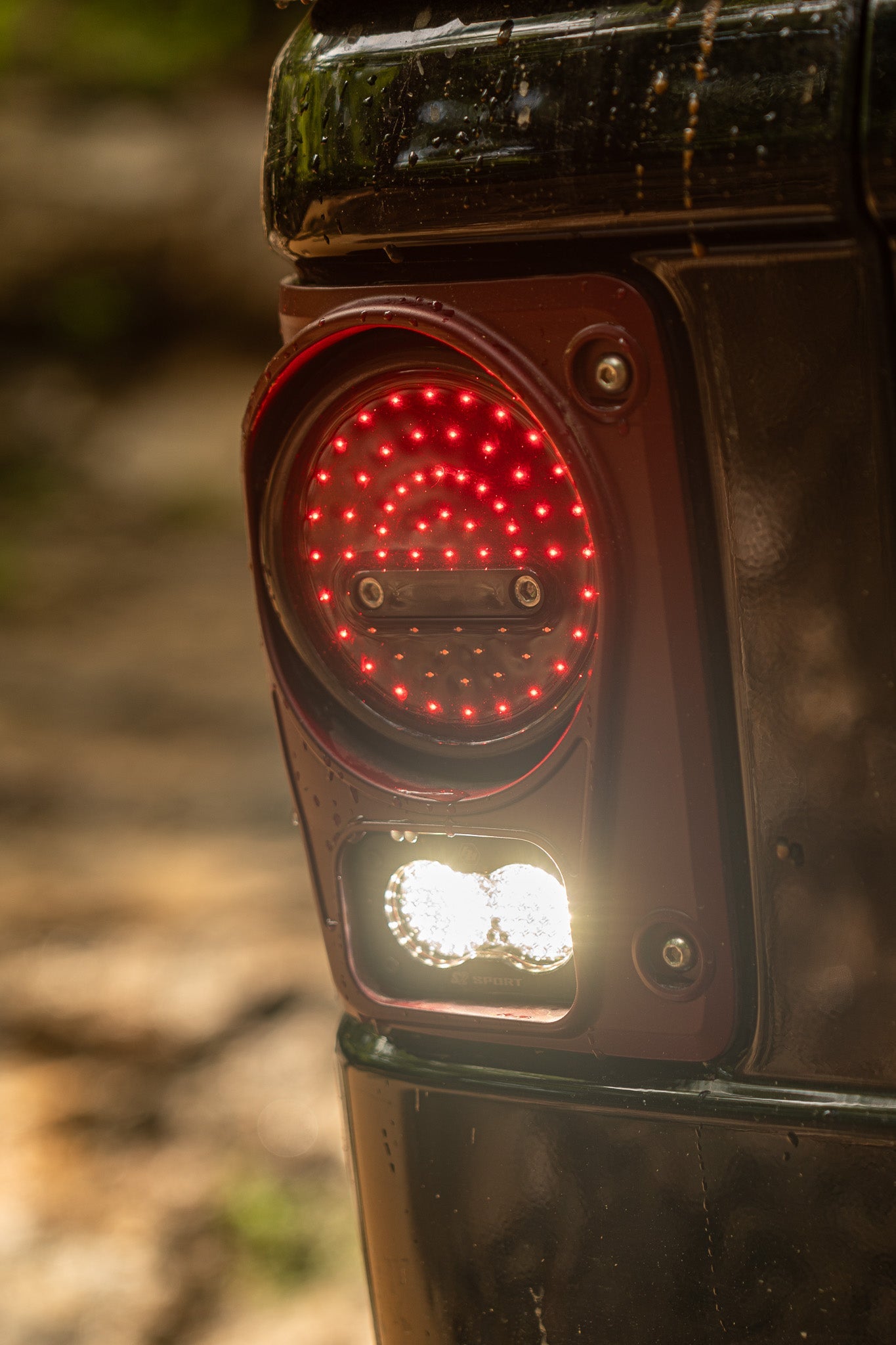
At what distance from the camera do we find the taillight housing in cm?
102

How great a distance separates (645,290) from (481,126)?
0.19 meters

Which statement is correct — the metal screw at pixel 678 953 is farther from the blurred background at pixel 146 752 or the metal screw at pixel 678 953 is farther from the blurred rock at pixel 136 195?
the blurred rock at pixel 136 195

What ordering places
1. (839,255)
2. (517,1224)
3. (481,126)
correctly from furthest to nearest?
(517,1224)
(481,126)
(839,255)

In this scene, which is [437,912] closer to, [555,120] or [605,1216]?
[605,1216]

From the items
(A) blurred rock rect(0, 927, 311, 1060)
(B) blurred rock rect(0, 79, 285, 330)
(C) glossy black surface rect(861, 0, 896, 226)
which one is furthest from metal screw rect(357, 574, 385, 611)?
(B) blurred rock rect(0, 79, 285, 330)

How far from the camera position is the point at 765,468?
922 millimetres

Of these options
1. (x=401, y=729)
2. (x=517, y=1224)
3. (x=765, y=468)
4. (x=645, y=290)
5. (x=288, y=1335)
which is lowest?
(x=288, y=1335)

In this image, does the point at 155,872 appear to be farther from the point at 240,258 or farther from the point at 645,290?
the point at 240,258

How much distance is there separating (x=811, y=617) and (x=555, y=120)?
0.42 m

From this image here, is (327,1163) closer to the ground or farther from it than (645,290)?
closer to the ground

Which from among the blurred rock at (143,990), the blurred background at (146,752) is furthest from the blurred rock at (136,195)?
the blurred rock at (143,990)

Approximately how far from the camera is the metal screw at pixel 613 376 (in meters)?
0.94

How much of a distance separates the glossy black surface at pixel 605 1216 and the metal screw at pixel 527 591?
43 cm

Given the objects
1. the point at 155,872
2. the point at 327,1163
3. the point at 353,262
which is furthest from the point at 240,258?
the point at 353,262
